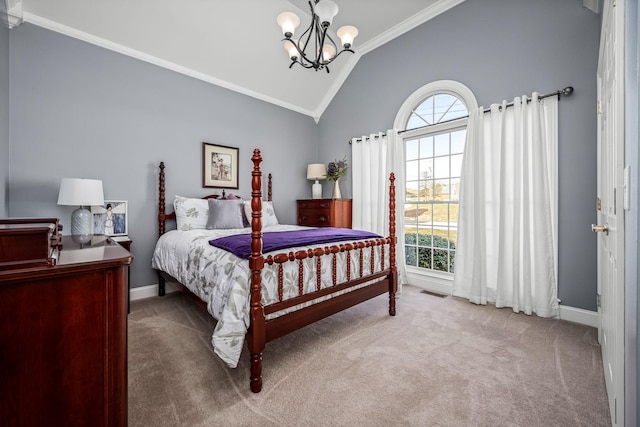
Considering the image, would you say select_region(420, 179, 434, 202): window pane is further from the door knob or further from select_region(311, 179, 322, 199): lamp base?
the door knob

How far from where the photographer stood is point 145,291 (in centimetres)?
322

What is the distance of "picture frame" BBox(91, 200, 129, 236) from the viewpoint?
287 centimetres

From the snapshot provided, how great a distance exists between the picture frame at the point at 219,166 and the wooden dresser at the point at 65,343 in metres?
2.88

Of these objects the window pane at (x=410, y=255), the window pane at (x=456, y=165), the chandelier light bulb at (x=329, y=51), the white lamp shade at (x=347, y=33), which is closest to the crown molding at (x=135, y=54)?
the chandelier light bulb at (x=329, y=51)

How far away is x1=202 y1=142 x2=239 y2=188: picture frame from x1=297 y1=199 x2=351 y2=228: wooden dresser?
1.16 metres

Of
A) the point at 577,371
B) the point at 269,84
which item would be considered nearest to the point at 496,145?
the point at 577,371

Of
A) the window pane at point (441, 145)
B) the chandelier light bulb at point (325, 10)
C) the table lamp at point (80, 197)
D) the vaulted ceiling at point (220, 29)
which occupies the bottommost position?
the table lamp at point (80, 197)

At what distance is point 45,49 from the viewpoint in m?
2.64

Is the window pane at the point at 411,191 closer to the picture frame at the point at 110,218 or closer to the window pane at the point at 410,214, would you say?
the window pane at the point at 410,214

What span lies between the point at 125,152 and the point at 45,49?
1091mm

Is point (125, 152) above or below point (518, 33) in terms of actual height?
below

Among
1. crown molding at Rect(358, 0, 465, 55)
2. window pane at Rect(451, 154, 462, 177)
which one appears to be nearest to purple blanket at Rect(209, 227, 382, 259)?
window pane at Rect(451, 154, 462, 177)

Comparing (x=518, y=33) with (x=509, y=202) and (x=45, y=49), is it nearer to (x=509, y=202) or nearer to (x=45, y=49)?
(x=509, y=202)

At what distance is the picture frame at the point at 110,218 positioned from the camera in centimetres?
287
